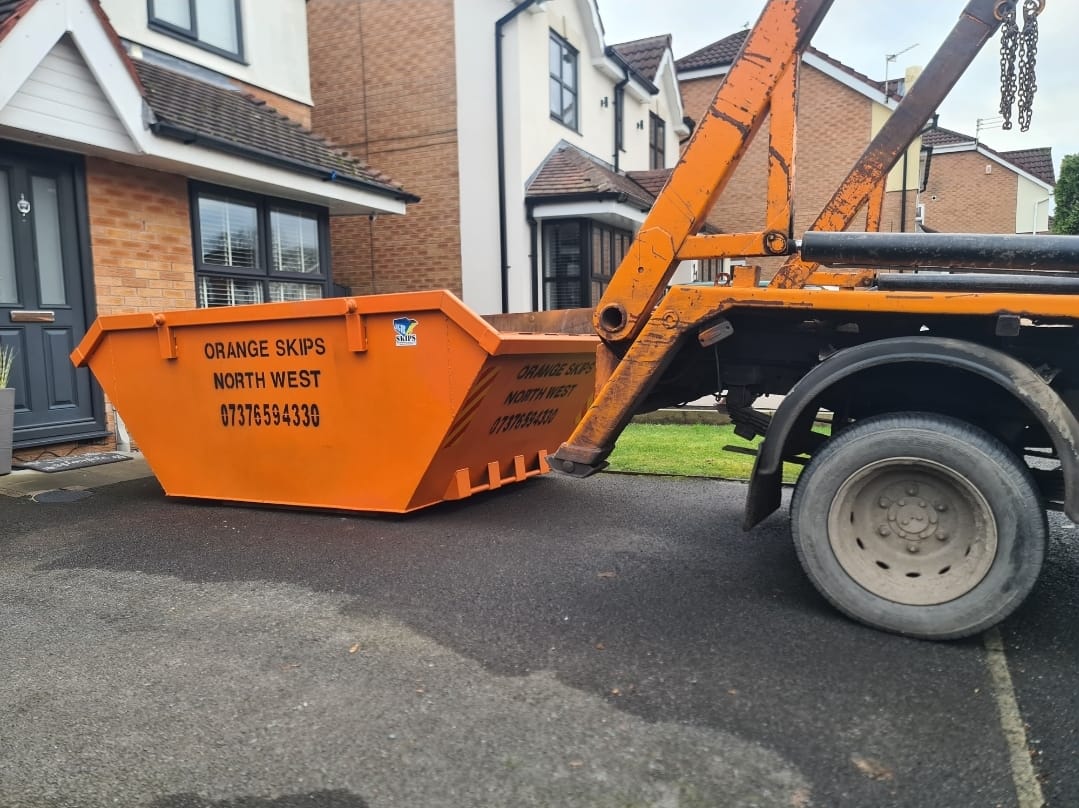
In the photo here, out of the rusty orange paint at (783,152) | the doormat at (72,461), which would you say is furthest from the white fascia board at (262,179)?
the rusty orange paint at (783,152)

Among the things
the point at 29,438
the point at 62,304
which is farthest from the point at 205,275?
the point at 29,438

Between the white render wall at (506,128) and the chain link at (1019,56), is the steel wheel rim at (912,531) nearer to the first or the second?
the chain link at (1019,56)

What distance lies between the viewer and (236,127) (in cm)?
834

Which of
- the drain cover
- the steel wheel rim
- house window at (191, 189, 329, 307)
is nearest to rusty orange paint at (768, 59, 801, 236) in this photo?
the steel wheel rim

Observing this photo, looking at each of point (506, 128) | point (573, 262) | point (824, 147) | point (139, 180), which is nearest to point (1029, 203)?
point (824, 147)

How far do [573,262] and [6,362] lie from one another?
9.33m

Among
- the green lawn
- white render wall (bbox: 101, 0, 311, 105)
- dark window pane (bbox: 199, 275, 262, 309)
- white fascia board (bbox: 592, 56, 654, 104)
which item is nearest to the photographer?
the green lawn

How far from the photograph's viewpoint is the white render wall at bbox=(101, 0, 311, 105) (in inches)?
325

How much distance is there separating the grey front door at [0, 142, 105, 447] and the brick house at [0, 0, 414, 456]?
1 cm

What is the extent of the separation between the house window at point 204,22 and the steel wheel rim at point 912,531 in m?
8.78

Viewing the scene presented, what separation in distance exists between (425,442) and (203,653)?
1.93 metres

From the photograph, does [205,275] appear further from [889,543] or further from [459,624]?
[889,543]

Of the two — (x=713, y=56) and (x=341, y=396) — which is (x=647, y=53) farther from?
(x=341, y=396)

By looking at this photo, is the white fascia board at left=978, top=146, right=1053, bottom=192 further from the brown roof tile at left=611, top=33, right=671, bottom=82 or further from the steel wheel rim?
the steel wheel rim
